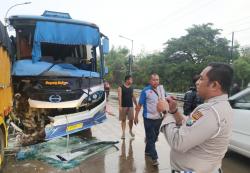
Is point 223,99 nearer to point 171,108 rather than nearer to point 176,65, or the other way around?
point 171,108

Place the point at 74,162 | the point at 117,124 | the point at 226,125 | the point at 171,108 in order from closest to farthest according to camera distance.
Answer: the point at 226,125, the point at 171,108, the point at 74,162, the point at 117,124

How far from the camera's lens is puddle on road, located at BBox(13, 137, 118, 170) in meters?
6.17

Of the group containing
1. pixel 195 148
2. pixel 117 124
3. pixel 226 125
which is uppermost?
pixel 226 125

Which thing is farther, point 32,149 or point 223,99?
point 32,149

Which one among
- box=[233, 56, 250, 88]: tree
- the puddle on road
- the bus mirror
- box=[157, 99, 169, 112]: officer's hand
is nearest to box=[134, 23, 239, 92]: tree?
box=[233, 56, 250, 88]: tree

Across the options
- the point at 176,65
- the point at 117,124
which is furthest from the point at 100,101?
the point at 176,65

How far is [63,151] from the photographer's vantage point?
686 centimetres

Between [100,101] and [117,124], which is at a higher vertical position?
[100,101]

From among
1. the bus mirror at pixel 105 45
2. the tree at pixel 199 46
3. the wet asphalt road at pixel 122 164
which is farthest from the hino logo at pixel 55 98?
the tree at pixel 199 46

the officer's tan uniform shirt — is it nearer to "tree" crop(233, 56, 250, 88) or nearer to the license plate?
the license plate

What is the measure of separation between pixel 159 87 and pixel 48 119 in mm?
2492

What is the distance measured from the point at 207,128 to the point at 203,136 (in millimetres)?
Result: 58

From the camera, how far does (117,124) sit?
11.3 m

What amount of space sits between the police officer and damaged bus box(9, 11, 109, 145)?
4.48m
